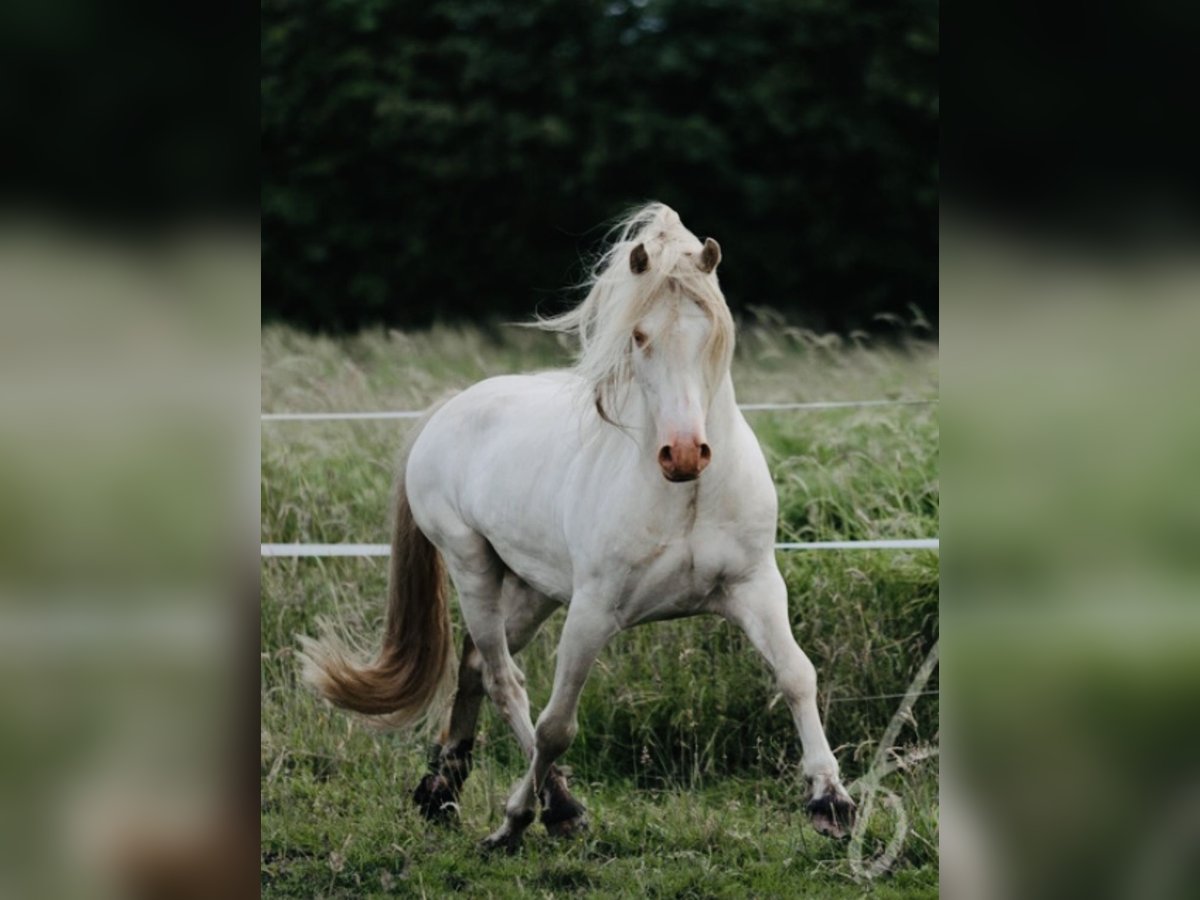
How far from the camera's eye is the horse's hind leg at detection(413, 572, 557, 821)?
4.11 meters

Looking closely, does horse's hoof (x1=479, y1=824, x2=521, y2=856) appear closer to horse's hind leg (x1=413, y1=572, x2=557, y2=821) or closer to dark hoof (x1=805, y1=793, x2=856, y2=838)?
horse's hind leg (x1=413, y1=572, x2=557, y2=821)

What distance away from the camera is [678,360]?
297 cm

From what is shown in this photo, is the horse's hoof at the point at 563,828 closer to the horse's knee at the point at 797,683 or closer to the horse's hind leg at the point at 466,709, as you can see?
the horse's hind leg at the point at 466,709

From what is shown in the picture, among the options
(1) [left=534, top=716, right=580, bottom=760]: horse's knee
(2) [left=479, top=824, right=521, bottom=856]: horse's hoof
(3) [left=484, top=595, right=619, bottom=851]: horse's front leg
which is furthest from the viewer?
(2) [left=479, top=824, right=521, bottom=856]: horse's hoof

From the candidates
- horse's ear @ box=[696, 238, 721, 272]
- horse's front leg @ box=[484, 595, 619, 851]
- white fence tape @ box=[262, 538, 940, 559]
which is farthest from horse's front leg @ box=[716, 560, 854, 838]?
white fence tape @ box=[262, 538, 940, 559]

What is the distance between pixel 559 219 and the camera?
11961 millimetres

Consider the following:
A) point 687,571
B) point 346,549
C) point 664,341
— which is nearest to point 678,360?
point 664,341

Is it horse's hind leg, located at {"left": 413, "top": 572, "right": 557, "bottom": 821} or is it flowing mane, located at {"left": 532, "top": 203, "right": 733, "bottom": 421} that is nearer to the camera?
flowing mane, located at {"left": 532, "top": 203, "right": 733, "bottom": 421}

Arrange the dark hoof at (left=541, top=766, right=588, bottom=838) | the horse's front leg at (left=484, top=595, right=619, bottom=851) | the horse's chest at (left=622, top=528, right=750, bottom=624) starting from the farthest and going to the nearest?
the dark hoof at (left=541, top=766, right=588, bottom=838) < the horse's front leg at (left=484, top=595, right=619, bottom=851) < the horse's chest at (left=622, top=528, right=750, bottom=624)

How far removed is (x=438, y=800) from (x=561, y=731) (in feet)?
2.66

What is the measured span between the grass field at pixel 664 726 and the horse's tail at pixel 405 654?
1.03ft

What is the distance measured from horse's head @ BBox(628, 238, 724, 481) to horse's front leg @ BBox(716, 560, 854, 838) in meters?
0.38

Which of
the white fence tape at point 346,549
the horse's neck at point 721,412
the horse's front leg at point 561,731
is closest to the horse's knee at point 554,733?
the horse's front leg at point 561,731

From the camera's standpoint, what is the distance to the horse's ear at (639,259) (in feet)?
10.1
